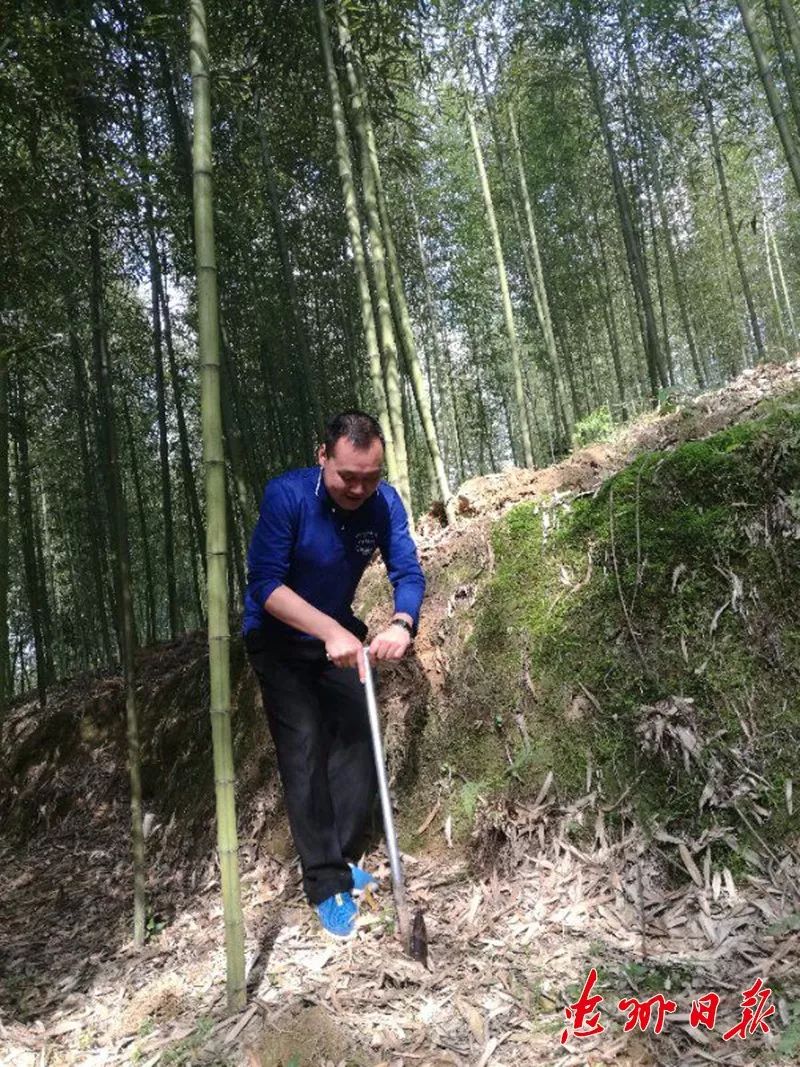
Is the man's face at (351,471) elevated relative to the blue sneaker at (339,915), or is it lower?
elevated

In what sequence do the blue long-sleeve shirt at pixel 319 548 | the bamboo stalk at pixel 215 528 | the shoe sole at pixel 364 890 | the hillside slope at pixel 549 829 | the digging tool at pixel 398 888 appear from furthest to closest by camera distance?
the shoe sole at pixel 364 890
the blue long-sleeve shirt at pixel 319 548
the digging tool at pixel 398 888
the bamboo stalk at pixel 215 528
the hillside slope at pixel 549 829

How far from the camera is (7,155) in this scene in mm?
3965

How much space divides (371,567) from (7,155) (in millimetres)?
3082

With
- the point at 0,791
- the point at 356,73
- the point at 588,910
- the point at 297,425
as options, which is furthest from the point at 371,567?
the point at 297,425

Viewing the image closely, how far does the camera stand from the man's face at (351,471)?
2.38 m

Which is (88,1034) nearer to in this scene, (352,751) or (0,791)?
(352,751)

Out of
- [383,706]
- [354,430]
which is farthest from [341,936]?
[354,430]

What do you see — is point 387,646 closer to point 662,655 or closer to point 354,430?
point 354,430

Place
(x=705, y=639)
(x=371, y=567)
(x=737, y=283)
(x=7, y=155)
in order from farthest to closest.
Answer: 1. (x=737, y=283)
2. (x=371, y=567)
3. (x=7, y=155)
4. (x=705, y=639)

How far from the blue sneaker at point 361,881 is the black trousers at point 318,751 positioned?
0.08 m

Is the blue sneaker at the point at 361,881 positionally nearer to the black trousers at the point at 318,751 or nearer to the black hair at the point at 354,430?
the black trousers at the point at 318,751

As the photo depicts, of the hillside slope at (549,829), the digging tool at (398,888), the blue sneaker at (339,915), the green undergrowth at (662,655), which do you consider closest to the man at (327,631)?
the blue sneaker at (339,915)

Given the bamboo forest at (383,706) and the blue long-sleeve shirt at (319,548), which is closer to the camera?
the bamboo forest at (383,706)

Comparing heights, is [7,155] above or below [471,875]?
above
